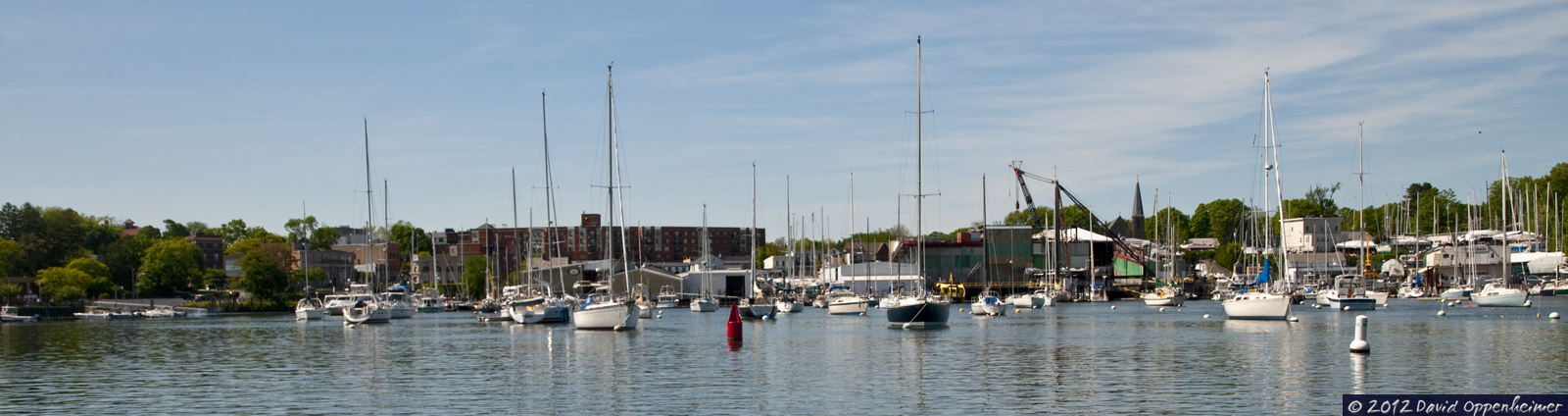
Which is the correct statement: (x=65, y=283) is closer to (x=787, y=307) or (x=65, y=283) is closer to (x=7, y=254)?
(x=7, y=254)

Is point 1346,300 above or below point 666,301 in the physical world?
above

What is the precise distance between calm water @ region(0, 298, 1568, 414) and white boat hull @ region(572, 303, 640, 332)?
5.32 feet

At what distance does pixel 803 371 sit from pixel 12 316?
11064 cm

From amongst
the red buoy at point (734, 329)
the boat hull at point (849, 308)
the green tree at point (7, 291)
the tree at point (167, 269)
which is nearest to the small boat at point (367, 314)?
the boat hull at point (849, 308)

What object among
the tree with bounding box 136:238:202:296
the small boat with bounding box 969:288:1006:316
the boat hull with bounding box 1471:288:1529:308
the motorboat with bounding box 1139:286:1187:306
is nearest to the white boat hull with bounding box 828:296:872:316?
the small boat with bounding box 969:288:1006:316

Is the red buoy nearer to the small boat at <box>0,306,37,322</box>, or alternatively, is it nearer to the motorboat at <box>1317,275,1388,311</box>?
the motorboat at <box>1317,275,1388,311</box>

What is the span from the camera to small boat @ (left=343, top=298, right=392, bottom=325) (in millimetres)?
89900

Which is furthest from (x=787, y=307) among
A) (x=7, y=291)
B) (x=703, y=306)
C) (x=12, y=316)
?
(x=7, y=291)

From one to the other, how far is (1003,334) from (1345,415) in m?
39.7

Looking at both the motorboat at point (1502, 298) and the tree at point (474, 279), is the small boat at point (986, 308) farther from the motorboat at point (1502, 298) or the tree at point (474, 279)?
the tree at point (474, 279)

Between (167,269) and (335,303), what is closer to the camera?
(335,303)

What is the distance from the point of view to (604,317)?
6606 centimetres

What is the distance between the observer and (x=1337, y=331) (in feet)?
189

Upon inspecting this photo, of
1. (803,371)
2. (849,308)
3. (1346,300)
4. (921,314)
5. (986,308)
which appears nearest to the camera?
(803,371)
